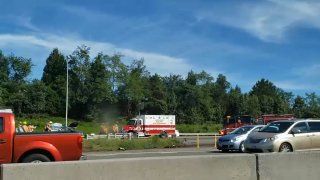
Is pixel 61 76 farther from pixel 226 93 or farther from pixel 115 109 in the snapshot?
pixel 226 93

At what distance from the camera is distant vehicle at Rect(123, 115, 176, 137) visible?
59219 mm

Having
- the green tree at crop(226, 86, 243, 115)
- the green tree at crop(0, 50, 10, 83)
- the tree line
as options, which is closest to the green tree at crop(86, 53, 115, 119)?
the tree line

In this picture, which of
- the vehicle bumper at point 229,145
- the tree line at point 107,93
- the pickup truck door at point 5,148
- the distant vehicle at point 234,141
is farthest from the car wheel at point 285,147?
the tree line at point 107,93

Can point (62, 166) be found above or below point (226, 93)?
below

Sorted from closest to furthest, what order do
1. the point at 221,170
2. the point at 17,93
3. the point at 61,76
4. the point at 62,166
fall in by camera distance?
the point at 62,166 < the point at 221,170 < the point at 17,93 < the point at 61,76

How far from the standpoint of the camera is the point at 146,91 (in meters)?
120

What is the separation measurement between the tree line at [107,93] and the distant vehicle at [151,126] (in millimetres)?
36680

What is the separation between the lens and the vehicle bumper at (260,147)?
2026cm

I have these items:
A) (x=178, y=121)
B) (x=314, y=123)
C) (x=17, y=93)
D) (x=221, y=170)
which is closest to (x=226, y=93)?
(x=178, y=121)

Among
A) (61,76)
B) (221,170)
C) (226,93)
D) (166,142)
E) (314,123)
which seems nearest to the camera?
(221,170)

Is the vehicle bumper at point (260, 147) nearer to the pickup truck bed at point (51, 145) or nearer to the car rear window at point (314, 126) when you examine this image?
the car rear window at point (314, 126)

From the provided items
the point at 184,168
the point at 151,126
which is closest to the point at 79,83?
the point at 151,126

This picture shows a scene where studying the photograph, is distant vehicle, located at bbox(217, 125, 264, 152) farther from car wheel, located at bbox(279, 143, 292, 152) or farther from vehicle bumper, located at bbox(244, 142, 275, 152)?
car wheel, located at bbox(279, 143, 292, 152)

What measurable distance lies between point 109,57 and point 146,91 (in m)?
11.9
